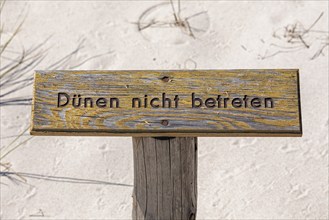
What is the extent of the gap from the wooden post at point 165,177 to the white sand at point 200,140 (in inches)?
33.4

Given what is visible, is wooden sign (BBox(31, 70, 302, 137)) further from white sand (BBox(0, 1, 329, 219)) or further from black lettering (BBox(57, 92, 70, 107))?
white sand (BBox(0, 1, 329, 219))

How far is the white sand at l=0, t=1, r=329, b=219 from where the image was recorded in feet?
9.28

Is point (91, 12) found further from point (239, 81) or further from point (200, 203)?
Answer: point (239, 81)

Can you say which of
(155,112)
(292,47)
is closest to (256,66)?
(292,47)

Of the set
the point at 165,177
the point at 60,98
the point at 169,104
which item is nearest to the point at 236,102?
the point at 169,104

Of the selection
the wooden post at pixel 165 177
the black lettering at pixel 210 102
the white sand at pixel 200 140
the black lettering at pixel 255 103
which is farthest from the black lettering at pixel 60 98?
the white sand at pixel 200 140

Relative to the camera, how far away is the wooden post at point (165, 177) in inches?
72.5

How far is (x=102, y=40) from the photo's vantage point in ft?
11.3

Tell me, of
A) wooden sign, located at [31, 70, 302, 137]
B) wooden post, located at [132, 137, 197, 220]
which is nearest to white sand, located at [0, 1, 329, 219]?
wooden post, located at [132, 137, 197, 220]

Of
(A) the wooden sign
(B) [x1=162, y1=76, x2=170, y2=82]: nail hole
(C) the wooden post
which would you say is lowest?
(C) the wooden post

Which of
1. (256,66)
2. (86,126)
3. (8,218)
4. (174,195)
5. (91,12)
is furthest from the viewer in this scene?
(91,12)

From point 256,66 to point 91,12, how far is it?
1.14 meters

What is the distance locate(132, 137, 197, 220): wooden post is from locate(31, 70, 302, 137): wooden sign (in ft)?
0.54

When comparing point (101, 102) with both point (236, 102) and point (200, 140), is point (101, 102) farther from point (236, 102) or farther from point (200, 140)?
point (200, 140)
